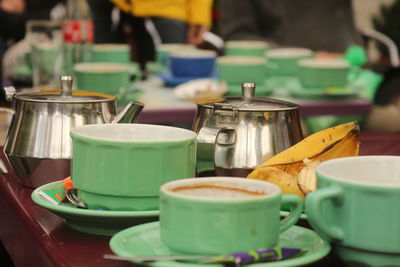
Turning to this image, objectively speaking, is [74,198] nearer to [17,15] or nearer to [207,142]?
[207,142]


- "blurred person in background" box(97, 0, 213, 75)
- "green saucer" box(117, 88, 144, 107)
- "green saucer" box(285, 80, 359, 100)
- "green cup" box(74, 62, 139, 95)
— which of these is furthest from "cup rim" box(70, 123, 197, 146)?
"blurred person in background" box(97, 0, 213, 75)

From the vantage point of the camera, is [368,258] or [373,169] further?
[373,169]

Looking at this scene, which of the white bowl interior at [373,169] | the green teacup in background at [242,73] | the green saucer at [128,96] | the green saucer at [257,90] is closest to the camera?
the white bowl interior at [373,169]

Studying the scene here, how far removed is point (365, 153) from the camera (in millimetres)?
1230

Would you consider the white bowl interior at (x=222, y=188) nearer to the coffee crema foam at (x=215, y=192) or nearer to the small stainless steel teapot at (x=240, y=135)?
the coffee crema foam at (x=215, y=192)

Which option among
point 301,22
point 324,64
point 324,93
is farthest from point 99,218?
point 301,22

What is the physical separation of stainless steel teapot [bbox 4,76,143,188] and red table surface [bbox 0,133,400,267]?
37 millimetres

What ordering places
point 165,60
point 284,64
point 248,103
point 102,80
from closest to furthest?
point 248,103, point 102,80, point 284,64, point 165,60

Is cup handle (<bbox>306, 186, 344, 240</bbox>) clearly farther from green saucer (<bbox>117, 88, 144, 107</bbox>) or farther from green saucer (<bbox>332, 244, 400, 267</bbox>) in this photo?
green saucer (<bbox>117, 88, 144, 107</bbox>)

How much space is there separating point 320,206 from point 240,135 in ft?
0.92

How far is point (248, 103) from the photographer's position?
985 millimetres

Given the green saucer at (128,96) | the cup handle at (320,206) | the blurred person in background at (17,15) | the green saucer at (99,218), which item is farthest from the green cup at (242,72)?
the blurred person in background at (17,15)

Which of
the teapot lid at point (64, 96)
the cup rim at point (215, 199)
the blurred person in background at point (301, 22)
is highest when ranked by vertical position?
the blurred person in background at point (301, 22)

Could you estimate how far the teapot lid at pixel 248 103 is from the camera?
962mm
